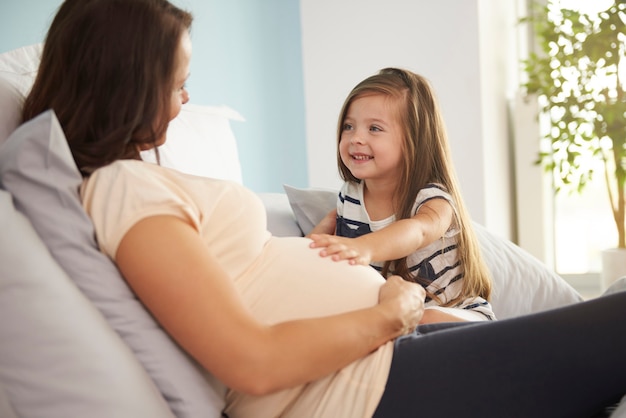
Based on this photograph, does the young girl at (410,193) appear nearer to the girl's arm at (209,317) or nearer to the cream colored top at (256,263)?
the cream colored top at (256,263)

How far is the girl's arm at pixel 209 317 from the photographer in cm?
92

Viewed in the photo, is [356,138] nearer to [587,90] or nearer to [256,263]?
[256,263]

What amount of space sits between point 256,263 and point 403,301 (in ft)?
0.74

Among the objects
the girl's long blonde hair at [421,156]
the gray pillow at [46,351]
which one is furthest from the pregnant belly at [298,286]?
the girl's long blonde hair at [421,156]

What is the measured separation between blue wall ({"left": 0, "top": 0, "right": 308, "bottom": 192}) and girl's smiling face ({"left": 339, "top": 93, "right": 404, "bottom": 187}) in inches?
41.8

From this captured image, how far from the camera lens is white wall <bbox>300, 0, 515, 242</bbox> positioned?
3.37 m

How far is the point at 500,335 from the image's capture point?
40.3 inches

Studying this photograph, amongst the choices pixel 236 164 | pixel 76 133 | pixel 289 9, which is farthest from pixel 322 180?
pixel 76 133

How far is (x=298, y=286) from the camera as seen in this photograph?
1.11 metres

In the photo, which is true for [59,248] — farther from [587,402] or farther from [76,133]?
[587,402]

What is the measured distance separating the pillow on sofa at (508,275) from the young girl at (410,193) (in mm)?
63

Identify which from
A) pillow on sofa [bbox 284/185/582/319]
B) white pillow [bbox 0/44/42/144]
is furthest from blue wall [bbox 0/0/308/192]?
white pillow [bbox 0/44/42/144]

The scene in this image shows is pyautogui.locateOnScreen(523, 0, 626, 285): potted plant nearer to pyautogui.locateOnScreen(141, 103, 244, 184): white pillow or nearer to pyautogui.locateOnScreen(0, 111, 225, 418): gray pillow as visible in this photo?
pyautogui.locateOnScreen(141, 103, 244, 184): white pillow

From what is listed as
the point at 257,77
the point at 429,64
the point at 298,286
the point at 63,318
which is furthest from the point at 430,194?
the point at 429,64
